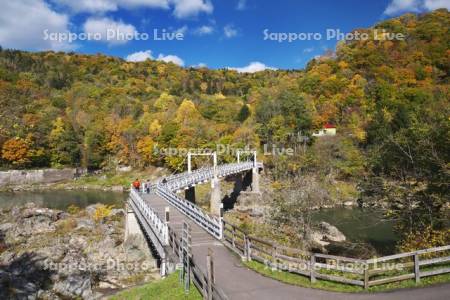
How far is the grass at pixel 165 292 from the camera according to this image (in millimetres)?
10094

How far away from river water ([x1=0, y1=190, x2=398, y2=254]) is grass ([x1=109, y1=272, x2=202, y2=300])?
10070mm

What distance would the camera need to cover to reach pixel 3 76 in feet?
323

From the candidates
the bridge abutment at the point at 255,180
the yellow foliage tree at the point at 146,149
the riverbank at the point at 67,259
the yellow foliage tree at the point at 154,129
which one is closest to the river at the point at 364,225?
the bridge abutment at the point at 255,180

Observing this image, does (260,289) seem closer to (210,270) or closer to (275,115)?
(210,270)

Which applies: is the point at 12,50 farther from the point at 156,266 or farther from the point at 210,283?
the point at 210,283

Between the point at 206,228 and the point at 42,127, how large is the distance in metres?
62.0

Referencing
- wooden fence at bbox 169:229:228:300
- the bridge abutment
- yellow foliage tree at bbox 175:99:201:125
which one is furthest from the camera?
yellow foliage tree at bbox 175:99:201:125

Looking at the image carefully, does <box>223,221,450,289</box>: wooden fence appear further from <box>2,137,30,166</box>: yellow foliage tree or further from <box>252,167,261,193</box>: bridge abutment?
<box>2,137,30,166</box>: yellow foliage tree

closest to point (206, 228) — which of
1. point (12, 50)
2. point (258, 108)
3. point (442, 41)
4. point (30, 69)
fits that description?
point (258, 108)

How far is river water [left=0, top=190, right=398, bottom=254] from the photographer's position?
26.5 metres

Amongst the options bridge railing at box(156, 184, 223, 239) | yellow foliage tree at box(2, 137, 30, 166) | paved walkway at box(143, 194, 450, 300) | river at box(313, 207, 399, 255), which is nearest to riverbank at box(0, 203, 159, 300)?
bridge railing at box(156, 184, 223, 239)

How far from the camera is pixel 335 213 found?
119 feet

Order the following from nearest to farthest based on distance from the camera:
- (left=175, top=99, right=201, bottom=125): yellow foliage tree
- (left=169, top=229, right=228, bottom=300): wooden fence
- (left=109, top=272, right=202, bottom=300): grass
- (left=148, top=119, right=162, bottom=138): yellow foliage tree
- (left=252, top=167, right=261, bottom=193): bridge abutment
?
(left=169, top=229, right=228, bottom=300): wooden fence, (left=109, top=272, right=202, bottom=300): grass, (left=252, top=167, right=261, bottom=193): bridge abutment, (left=175, top=99, right=201, bottom=125): yellow foliage tree, (left=148, top=119, right=162, bottom=138): yellow foliage tree

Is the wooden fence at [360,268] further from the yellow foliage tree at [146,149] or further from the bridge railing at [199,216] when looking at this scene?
the yellow foliage tree at [146,149]
